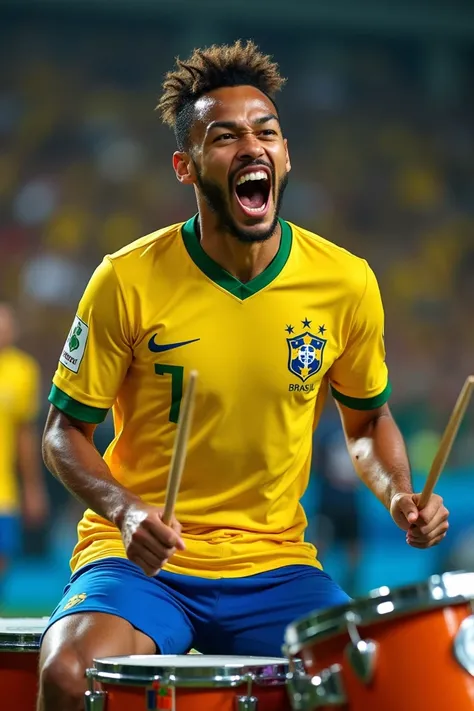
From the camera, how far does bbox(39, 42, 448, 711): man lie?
284cm

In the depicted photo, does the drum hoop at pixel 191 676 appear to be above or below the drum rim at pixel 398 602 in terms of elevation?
below

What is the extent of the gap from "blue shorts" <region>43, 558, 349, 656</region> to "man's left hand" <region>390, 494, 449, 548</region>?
214 millimetres

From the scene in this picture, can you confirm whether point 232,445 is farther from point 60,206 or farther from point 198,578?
point 60,206

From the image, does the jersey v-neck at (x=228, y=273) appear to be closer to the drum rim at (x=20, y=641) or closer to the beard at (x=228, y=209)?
the beard at (x=228, y=209)

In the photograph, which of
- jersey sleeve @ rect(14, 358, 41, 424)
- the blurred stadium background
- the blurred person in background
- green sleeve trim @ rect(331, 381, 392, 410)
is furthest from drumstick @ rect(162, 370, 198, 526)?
the blurred stadium background

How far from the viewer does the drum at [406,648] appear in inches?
80.6

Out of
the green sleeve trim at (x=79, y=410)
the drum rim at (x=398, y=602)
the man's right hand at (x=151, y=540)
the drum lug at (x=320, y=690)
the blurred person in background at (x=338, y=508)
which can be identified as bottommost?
the drum lug at (x=320, y=690)

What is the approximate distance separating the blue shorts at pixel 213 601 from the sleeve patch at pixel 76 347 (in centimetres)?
48

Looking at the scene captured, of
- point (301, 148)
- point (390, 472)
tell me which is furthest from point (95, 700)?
point (301, 148)

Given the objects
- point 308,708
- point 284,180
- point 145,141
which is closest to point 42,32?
point 145,141

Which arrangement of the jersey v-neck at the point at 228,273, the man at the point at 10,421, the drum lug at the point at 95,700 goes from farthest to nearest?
1. the man at the point at 10,421
2. the jersey v-neck at the point at 228,273
3. the drum lug at the point at 95,700

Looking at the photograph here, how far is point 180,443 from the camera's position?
233 cm

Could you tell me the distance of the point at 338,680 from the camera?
6.89 ft

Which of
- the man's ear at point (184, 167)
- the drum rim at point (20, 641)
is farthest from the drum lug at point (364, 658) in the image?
the man's ear at point (184, 167)
